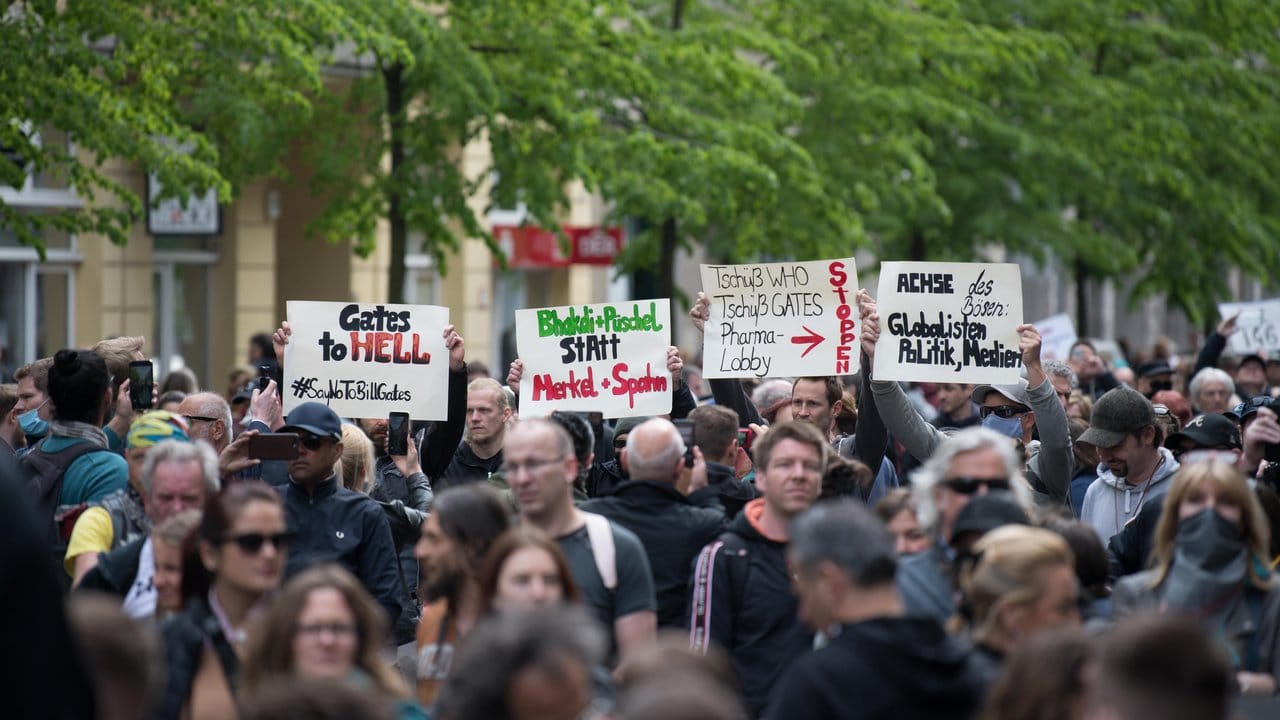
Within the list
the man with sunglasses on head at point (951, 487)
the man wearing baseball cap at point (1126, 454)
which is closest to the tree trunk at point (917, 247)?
the man wearing baseball cap at point (1126, 454)

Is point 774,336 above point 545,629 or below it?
above

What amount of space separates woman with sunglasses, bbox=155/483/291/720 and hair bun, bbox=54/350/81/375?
2.38 m

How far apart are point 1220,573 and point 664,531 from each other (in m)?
2.11

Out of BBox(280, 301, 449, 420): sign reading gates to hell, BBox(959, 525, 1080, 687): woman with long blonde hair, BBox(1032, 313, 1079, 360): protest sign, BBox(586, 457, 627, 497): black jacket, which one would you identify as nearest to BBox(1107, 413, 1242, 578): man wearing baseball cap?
BBox(959, 525, 1080, 687): woman with long blonde hair

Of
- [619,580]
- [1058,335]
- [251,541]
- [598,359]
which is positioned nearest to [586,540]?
[619,580]

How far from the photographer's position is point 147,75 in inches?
544

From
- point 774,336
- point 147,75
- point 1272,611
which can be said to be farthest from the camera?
point 147,75

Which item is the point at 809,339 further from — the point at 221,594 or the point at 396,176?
the point at 396,176

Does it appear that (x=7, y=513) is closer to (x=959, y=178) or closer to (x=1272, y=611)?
(x=1272, y=611)

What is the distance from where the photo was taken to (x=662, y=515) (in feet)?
23.1

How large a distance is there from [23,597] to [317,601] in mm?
1318

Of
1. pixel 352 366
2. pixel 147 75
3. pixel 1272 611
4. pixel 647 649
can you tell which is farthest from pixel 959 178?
pixel 647 649

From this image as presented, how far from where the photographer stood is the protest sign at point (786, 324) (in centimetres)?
1043

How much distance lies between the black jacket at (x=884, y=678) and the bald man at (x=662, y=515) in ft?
7.38
